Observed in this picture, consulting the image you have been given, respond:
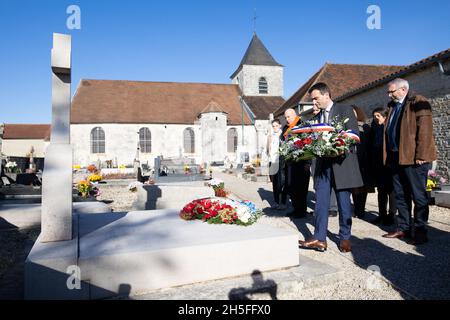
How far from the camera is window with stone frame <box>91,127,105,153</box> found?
32281 mm

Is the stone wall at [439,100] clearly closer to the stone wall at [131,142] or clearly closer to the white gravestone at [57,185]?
the white gravestone at [57,185]

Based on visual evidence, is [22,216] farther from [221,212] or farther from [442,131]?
[442,131]

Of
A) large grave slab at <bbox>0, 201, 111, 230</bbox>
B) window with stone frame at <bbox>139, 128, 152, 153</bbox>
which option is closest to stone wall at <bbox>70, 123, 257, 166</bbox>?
window with stone frame at <bbox>139, 128, 152, 153</bbox>

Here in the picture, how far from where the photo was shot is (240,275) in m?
3.10

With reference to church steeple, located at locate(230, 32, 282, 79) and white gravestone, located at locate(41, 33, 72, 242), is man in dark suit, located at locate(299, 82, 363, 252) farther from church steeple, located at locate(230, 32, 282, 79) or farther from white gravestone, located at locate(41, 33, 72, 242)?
church steeple, located at locate(230, 32, 282, 79)

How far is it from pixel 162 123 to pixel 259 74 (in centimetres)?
1519

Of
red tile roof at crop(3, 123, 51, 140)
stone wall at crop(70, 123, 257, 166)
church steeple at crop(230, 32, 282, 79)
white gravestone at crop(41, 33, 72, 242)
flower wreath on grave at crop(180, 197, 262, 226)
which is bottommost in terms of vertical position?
flower wreath on grave at crop(180, 197, 262, 226)

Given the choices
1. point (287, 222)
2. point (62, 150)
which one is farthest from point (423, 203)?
point (62, 150)

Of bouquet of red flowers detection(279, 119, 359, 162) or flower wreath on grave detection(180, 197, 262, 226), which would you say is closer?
bouquet of red flowers detection(279, 119, 359, 162)

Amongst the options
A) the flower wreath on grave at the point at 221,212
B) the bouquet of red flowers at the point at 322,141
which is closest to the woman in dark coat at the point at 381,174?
the bouquet of red flowers at the point at 322,141

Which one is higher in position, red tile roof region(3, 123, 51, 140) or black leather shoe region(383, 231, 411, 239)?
red tile roof region(3, 123, 51, 140)
